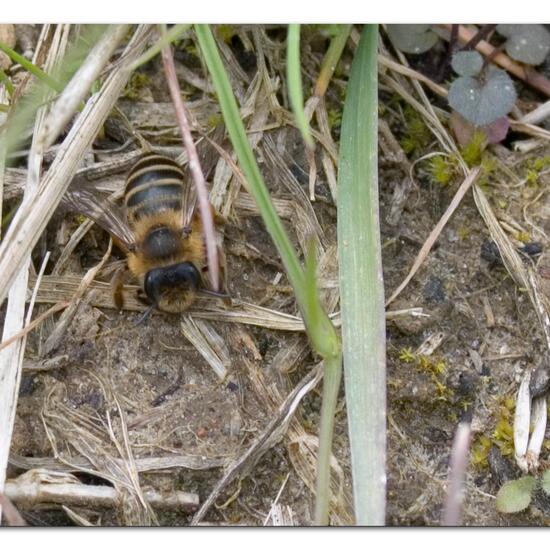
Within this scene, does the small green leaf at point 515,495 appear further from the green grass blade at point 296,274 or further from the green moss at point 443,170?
the green moss at point 443,170

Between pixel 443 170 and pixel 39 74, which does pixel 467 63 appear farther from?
pixel 39 74

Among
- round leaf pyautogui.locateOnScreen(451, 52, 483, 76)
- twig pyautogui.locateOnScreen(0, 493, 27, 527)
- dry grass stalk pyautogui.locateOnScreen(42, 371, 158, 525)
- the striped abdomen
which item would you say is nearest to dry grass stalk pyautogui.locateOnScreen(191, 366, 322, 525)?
dry grass stalk pyautogui.locateOnScreen(42, 371, 158, 525)

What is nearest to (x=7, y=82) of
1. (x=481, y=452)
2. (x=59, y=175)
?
(x=59, y=175)

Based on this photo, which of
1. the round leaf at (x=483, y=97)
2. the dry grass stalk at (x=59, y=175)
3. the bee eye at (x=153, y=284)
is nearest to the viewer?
the dry grass stalk at (x=59, y=175)

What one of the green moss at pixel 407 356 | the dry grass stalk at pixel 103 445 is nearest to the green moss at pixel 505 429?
the green moss at pixel 407 356

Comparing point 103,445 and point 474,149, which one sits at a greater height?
point 474,149

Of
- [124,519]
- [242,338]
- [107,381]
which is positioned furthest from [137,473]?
[242,338]
